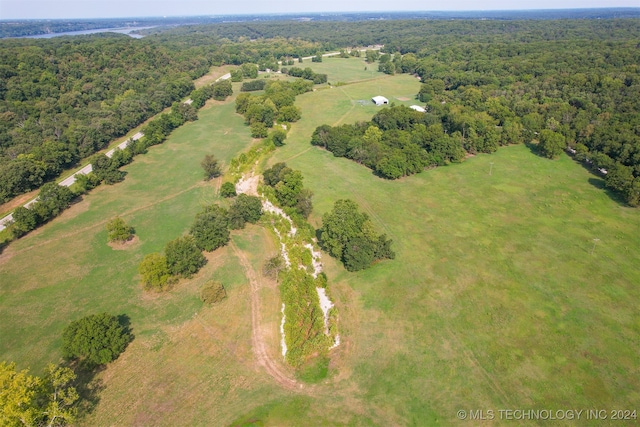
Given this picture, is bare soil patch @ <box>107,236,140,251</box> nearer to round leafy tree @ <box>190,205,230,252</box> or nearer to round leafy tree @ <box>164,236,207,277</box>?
round leafy tree @ <box>190,205,230,252</box>

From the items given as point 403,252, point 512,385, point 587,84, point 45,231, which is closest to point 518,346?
point 512,385

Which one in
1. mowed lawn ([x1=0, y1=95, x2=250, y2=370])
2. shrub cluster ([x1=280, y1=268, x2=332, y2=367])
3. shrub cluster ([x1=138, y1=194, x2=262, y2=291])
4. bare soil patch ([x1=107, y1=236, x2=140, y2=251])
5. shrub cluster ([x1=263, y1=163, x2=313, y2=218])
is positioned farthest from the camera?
shrub cluster ([x1=263, y1=163, x2=313, y2=218])

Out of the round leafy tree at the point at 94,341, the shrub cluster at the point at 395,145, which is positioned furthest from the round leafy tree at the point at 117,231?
the shrub cluster at the point at 395,145

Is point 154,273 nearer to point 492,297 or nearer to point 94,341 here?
point 94,341

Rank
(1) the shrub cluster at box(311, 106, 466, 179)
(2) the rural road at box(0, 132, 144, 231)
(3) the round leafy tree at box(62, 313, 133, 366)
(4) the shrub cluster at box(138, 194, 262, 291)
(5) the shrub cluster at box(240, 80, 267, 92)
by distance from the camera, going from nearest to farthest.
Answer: (3) the round leafy tree at box(62, 313, 133, 366) < (4) the shrub cluster at box(138, 194, 262, 291) < (2) the rural road at box(0, 132, 144, 231) < (1) the shrub cluster at box(311, 106, 466, 179) < (5) the shrub cluster at box(240, 80, 267, 92)

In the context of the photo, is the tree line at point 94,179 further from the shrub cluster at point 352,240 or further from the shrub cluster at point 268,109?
the shrub cluster at point 352,240

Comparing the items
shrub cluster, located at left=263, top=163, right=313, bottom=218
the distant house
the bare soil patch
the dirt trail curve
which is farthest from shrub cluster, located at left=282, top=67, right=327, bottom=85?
the dirt trail curve
